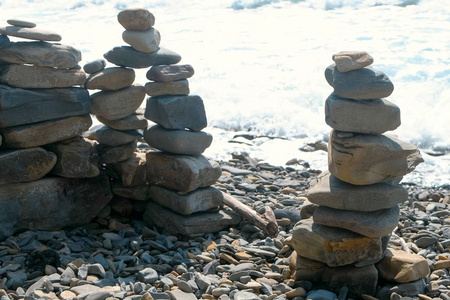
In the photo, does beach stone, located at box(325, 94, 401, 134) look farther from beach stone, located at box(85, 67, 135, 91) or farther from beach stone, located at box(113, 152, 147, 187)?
beach stone, located at box(113, 152, 147, 187)

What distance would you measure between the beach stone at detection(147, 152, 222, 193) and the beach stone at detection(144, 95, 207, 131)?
350 millimetres

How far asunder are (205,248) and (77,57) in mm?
2380

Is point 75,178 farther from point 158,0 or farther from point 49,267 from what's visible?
point 158,0

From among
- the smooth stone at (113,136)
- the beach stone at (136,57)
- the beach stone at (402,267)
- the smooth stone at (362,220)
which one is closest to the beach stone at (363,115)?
the smooth stone at (362,220)

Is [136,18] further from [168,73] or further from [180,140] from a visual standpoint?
[180,140]

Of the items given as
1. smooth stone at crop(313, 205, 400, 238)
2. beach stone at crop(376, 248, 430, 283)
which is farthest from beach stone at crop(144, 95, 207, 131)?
beach stone at crop(376, 248, 430, 283)

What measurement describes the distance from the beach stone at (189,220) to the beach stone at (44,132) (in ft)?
3.97

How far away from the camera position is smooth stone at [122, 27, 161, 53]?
692 centimetres

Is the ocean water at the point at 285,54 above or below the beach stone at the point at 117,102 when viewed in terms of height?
below

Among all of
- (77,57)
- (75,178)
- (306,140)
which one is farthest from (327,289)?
(306,140)

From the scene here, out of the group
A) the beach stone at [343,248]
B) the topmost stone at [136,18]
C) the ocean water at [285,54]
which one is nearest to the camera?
the beach stone at [343,248]

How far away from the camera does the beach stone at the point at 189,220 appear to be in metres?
6.84

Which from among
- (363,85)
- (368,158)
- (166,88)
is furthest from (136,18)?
(368,158)

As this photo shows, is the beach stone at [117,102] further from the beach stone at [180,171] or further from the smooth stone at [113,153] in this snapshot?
the beach stone at [180,171]
